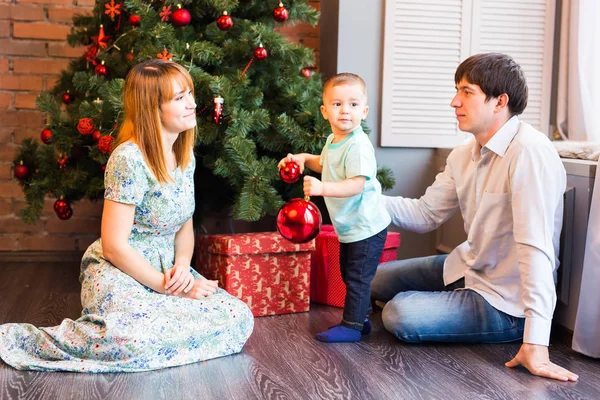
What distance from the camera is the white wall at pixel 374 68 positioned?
11.0 feet

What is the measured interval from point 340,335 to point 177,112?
867 millimetres

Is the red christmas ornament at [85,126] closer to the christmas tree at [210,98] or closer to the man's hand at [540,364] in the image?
the christmas tree at [210,98]

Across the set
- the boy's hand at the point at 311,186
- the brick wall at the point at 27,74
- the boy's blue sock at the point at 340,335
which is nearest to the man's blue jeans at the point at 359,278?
the boy's blue sock at the point at 340,335

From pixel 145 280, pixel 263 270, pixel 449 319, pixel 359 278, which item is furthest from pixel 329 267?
pixel 145 280

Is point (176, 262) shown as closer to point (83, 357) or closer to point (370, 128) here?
point (83, 357)

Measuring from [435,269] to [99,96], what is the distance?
147cm

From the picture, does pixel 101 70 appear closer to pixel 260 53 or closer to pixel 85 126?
pixel 85 126

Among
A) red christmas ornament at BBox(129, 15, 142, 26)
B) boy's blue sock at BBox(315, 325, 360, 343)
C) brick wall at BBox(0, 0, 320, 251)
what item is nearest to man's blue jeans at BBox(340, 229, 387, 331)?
boy's blue sock at BBox(315, 325, 360, 343)

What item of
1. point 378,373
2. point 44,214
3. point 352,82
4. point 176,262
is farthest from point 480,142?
point 44,214

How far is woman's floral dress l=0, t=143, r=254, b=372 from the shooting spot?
2078 millimetres

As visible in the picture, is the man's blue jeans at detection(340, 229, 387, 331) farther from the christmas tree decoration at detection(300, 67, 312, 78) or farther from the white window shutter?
the white window shutter

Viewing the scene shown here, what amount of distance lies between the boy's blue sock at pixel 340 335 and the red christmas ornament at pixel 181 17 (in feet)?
4.15

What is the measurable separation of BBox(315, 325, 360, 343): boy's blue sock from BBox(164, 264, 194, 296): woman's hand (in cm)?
47

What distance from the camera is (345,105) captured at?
2375 mm
